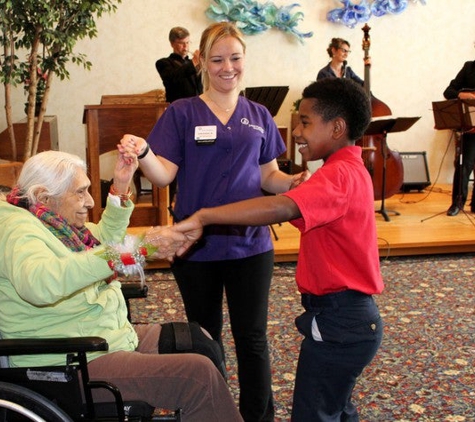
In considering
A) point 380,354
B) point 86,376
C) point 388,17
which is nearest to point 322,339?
point 86,376

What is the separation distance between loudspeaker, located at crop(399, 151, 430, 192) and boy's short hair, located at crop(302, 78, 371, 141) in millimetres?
6067

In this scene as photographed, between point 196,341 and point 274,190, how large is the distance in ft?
2.14

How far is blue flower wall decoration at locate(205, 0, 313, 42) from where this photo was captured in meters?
7.30

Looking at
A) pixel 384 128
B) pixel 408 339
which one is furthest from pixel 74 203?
pixel 384 128

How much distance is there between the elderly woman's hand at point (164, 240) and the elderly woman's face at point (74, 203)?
39 cm

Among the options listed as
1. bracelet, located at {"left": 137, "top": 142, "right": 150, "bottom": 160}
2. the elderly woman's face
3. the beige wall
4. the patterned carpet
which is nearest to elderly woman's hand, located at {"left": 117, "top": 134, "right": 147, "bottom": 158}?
bracelet, located at {"left": 137, "top": 142, "right": 150, "bottom": 160}

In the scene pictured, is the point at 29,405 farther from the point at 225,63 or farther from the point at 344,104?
the point at 225,63

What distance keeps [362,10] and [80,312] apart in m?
6.55

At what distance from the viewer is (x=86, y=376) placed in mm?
1758

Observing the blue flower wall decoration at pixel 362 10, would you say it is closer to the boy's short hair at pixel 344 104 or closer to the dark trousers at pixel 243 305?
the dark trousers at pixel 243 305

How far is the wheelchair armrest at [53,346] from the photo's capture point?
172 centimetres

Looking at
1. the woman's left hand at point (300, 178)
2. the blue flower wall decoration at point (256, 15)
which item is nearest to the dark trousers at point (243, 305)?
the woman's left hand at point (300, 178)

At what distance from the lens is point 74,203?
2049mm

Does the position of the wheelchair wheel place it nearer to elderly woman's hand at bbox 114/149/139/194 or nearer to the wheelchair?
the wheelchair
